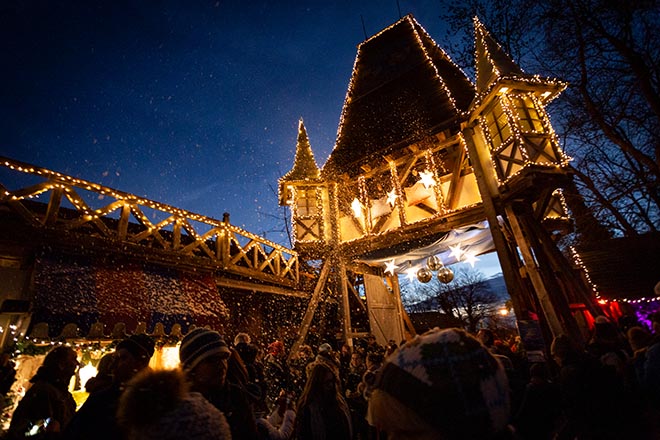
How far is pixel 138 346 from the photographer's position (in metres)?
2.66

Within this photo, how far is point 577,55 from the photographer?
11164 mm

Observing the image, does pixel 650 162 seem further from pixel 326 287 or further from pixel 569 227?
pixel 326 287

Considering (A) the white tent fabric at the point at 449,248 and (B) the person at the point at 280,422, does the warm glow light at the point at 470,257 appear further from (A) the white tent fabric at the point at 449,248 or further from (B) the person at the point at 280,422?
(B) the person at the point at 280,422

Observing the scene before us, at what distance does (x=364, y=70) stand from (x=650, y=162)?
11179 millimetres

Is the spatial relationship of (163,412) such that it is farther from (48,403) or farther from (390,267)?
(390,267)

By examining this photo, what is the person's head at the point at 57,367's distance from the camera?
3148mm

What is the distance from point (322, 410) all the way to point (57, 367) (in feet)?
8.96

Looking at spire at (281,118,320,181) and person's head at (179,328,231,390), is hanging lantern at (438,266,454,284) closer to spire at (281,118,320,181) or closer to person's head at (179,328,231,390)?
spire at (281,118,320,181)

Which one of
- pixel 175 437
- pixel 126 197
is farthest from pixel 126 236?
pixel 175 437

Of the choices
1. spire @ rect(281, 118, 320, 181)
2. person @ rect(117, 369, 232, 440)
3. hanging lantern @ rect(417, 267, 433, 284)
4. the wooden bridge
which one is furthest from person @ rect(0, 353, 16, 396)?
hanging lantern @ rect(417, 267, 433, 284)

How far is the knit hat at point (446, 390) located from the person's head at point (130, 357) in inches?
83.6

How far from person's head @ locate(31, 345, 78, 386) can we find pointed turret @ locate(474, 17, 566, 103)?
1038 cm

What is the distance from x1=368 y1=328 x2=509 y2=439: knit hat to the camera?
1.17 metres

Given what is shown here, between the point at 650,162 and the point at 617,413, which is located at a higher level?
the point at 650,162
